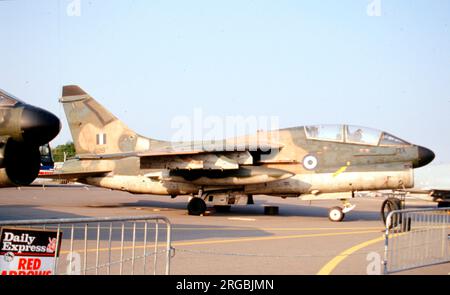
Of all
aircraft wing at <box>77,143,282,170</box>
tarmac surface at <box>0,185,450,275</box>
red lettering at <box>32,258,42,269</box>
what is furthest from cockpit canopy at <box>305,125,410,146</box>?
red lettering at <box>32,258,42,269</box>

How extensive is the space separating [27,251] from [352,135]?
13.7 metres

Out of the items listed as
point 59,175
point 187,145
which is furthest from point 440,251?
point 59,175

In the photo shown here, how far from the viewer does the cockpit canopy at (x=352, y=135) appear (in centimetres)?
Answer: 1638

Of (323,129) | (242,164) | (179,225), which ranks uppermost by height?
(323,129)

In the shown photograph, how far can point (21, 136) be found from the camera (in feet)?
26.5

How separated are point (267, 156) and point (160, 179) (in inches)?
156

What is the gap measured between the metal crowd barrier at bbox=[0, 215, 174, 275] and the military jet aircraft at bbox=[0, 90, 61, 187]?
104 cm

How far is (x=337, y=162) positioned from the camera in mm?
16734

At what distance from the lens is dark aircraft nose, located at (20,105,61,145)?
802 cm

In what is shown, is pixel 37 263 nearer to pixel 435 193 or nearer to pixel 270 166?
pixel 270 166

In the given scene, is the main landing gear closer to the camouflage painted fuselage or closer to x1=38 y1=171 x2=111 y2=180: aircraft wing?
the camouflage painted fuselage

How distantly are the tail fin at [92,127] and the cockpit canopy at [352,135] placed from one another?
22.9 ft

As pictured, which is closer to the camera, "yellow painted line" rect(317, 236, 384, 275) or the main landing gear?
"yellow painted line" rect(317, 236, 384, 275)

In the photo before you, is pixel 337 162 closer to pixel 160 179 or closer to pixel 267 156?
pixel 267 156
